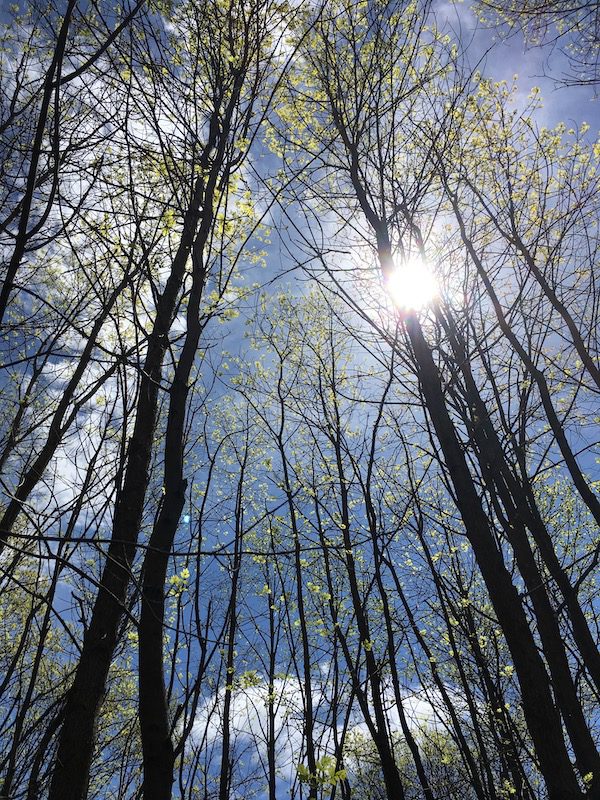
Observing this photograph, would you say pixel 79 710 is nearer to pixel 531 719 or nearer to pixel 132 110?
pixel 531 719

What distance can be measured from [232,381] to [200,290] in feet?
17.6

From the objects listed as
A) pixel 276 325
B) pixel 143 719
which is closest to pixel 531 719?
pixel 143 719

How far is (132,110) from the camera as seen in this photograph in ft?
7.45

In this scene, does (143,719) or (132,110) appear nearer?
(143,719)

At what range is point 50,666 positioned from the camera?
361 inches

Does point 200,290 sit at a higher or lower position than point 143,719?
higher

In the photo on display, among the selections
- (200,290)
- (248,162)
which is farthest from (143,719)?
(248,162)

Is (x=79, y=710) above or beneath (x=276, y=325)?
beneath

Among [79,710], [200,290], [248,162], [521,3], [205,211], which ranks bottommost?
[79,710]

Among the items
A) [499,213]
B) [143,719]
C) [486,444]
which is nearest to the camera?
[143,719]

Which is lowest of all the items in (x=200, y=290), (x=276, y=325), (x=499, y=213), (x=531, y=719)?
(x=531, y=719)

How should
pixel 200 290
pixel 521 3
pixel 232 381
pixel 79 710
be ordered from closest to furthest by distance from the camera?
pixel 200 290
pixel 79 710
pixel 521 3
pixel 232 381

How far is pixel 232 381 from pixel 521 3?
5.20 meters

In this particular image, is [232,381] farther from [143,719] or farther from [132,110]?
[143,719]
